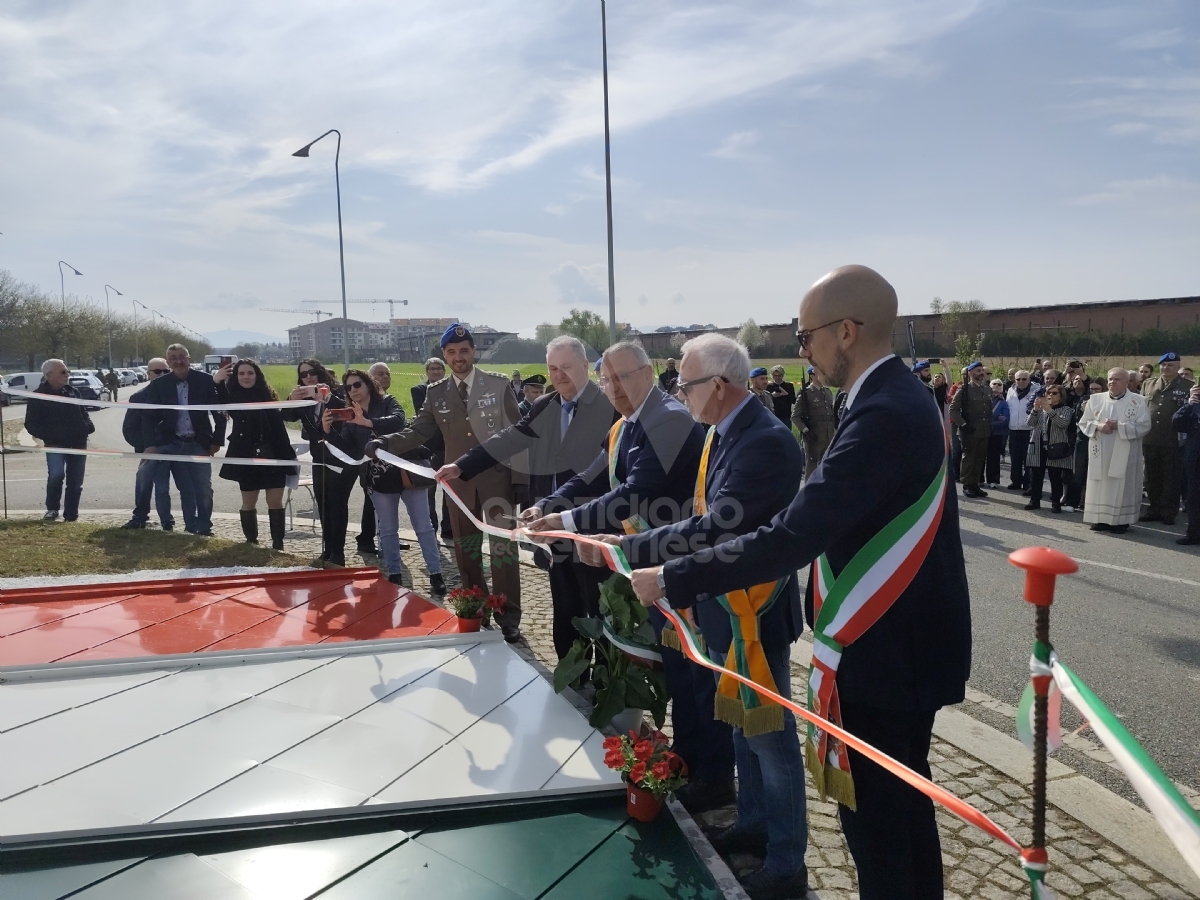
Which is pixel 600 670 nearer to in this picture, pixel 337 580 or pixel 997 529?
pixel 337 580

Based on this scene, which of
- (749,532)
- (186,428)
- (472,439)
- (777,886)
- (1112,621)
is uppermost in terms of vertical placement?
(749,532)

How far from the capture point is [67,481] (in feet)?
33.6

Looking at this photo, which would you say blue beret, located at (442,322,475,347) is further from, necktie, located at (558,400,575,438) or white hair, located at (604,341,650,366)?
white hair, located at (604,341,650,366)

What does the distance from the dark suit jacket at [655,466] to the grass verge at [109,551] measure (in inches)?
198

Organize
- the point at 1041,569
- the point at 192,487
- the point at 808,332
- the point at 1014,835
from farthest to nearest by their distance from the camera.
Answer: the point at 192,487, the point at 1014,835, the point at 808,332, the point at 1041,569

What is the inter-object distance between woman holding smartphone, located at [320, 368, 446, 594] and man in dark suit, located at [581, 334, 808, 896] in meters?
4.35

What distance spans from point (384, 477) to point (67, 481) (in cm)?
552

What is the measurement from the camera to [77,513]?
34.6 ft

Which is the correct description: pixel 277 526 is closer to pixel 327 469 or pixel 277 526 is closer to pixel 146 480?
pixel 327 469

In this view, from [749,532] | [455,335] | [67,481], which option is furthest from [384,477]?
[67,481]

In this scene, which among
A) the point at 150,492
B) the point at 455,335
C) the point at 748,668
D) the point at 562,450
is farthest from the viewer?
the point at 150,492

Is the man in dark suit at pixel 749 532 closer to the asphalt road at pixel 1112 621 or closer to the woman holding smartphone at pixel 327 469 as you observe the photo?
the asphalt road at pixel 1112 621

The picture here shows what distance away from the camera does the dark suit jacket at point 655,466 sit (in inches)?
151

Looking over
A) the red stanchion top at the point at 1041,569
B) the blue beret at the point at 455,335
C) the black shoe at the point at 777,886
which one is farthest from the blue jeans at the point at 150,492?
the red stanchion top at the point at 1041,569
